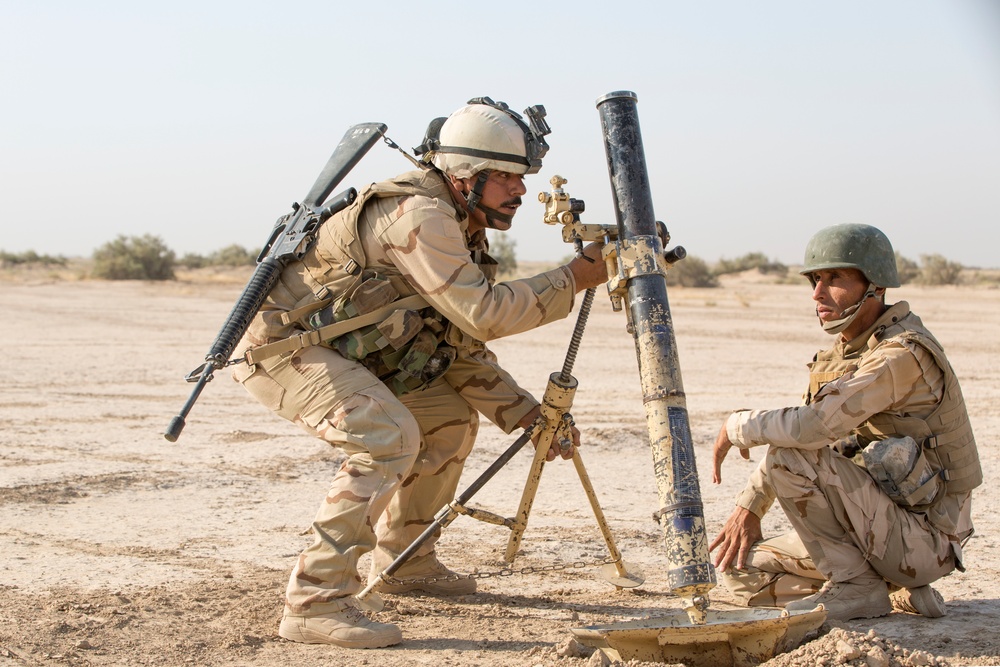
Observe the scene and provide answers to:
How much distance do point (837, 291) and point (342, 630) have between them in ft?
8.68

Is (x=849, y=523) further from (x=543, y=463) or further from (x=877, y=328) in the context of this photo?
(x=543, y=463)

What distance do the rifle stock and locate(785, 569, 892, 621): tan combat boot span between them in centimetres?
277

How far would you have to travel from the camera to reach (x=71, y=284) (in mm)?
34656

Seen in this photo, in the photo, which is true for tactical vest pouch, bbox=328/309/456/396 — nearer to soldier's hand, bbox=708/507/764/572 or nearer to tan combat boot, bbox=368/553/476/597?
tan combat boot, bbox=368/553/476/597

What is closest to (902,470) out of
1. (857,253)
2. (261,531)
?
(857,253)

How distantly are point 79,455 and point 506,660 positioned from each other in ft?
16.5

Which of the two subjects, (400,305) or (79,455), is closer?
(400,305)

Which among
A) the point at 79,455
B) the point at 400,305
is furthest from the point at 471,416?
the point at 79,455

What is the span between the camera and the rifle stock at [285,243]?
467 centimetres

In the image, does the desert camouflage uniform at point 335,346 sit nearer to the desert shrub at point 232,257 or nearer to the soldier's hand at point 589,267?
the soldier's hand at point 589,267

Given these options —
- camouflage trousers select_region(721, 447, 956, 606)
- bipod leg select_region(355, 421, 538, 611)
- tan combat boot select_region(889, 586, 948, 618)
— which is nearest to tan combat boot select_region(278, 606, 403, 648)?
bipod leg select_region(355, 421, 538, 611)

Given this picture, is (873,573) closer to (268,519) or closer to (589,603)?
(589,603)

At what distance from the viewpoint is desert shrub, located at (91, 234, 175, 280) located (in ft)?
133

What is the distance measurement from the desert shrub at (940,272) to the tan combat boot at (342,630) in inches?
1271
